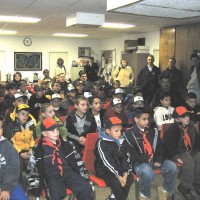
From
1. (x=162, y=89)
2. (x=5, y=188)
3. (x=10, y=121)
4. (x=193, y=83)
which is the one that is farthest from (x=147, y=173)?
(x=193, y=83)

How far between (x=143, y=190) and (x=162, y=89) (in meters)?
3.00

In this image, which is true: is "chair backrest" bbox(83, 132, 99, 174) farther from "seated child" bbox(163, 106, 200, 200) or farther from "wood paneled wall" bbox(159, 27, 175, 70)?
"wood paneled wall" bbox(159, 27, 175, 70)

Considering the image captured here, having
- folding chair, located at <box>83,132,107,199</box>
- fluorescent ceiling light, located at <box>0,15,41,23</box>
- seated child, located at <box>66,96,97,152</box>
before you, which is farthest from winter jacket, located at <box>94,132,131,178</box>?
fluorescent ceiling light, located at <box>0,15,41,23</box>

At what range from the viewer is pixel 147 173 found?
2900 millimetres

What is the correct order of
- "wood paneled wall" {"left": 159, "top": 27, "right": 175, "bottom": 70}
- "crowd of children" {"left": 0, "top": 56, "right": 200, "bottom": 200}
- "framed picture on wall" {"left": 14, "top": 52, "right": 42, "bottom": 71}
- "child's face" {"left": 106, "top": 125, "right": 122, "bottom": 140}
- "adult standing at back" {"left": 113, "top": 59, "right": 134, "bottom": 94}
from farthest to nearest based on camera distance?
"framed picture on wall" {"left": 14, "top": 52, "right": 42, "bottom": 71}, "adult standing at back" {"left": 113, "top": 59, "right": 134, "bottom": 94}, "wood paneled wall" {"left": 159, "top": 27, "right": 175, "bottom": 70}, "child's face" {"left": 106, "top": 125, "right": 122, "bottom": 140}, "crowd of children" {"left": 0, "top": 56, "right": 200, "bottom": 200}

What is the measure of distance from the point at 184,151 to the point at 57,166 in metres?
1.42

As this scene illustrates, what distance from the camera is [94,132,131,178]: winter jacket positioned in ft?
9.07

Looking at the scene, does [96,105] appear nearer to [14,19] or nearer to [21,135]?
[21,135]

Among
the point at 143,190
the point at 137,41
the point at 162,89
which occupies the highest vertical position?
the point at 137,41

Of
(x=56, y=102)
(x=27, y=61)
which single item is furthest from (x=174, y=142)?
(x=27, y=61)

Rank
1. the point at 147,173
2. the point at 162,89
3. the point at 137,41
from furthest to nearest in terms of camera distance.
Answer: the point at 137,41, the point at 162,89, the point at 147,173

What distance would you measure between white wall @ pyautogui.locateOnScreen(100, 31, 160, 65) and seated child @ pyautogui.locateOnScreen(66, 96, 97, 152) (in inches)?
229

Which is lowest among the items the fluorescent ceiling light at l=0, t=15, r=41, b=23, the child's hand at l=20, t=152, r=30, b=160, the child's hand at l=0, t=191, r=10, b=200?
the child's hand at l=0, t=191, r=10, b=200

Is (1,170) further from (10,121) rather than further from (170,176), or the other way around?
(170,176)
